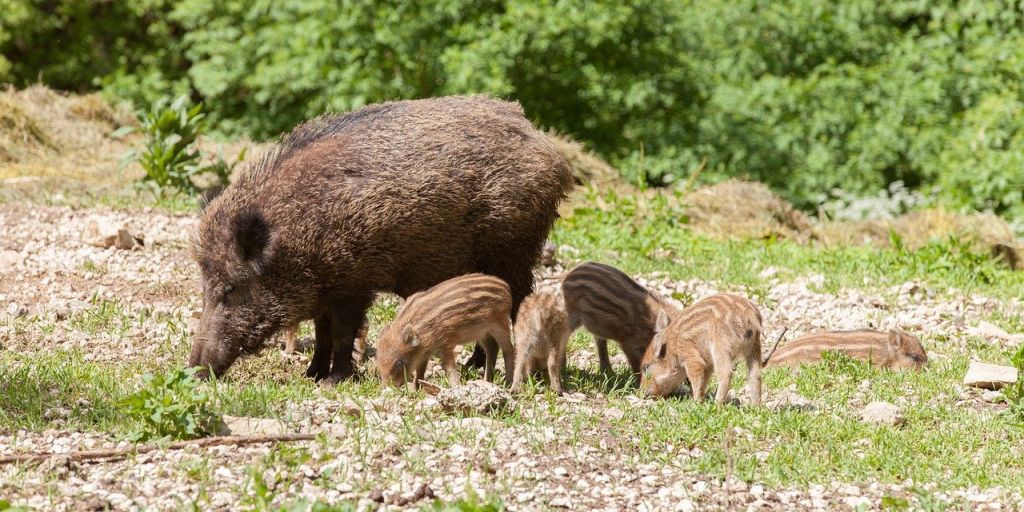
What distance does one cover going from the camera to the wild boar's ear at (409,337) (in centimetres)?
671

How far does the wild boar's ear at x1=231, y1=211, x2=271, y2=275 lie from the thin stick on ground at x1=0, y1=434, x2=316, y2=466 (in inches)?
69.8

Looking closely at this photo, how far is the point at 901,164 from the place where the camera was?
18.0 metres

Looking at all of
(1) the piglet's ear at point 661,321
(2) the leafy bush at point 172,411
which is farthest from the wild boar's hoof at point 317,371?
(1) the piglet's ear at point 661,321

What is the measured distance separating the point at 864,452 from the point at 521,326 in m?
2.06

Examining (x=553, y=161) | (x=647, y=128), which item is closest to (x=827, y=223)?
(x=647, y=128)

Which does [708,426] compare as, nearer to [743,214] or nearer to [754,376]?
[754,376]

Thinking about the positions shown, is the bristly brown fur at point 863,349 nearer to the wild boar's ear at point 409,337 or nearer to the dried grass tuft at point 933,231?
the wild boar's ear at point 409,337

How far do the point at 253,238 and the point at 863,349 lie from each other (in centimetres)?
379

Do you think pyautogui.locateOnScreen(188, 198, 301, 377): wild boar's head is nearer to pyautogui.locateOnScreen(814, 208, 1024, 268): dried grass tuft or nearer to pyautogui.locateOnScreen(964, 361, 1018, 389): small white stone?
pyautogui.locateOnScreen(964, 361, 1018, 389): small white stone

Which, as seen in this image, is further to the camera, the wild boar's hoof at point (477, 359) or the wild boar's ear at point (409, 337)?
the wild boar's hoof at point (477, 359)

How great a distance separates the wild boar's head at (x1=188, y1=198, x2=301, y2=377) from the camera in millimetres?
7047

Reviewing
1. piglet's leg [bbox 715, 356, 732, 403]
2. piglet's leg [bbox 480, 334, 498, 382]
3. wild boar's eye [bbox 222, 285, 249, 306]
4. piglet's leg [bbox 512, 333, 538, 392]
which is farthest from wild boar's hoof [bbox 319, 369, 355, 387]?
piglet's leg [bbox 715, 356, 732, 403]

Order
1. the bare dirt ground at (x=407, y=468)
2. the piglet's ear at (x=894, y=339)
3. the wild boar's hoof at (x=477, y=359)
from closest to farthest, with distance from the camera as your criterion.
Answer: the bare dirt ground at (x=407, y=468) < the piglet's ear at (x=894, y=339) < the wild boar's hoof at (x=477, y=359)

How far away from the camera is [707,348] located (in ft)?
21.8
